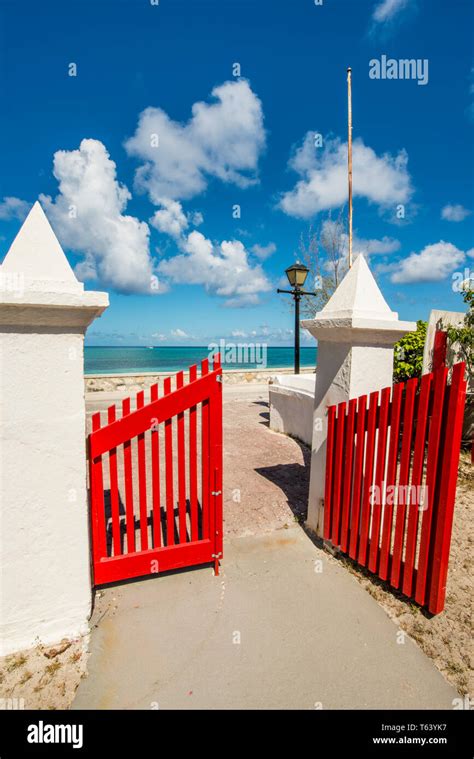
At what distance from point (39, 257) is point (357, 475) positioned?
2936mm

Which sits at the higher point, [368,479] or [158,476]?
[158,476]

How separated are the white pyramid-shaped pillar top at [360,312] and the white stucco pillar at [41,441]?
206cm

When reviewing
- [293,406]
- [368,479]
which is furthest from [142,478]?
[293,406]

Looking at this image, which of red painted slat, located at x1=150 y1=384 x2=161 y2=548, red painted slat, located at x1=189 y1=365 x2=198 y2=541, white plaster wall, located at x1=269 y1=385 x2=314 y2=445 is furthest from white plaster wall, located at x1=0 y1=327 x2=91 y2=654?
white plaster wall, located at x1=269 y1=385 x2=314 y2=445

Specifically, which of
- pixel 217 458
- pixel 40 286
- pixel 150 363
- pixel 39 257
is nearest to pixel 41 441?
pixel 40 286

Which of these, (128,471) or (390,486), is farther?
(390,486)

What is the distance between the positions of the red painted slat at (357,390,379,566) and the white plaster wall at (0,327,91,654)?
7.23 ft

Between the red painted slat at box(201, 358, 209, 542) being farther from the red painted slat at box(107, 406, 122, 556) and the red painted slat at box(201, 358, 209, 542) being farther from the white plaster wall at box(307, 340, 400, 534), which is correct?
the white plaster wall at box(307, 340, 400, 534)

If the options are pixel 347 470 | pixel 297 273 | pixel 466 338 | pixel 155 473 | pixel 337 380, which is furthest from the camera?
pixel 297 273

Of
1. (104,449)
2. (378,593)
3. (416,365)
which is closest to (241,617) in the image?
(378,593)

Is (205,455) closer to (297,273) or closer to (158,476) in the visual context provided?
(158,476)

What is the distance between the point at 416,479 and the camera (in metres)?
2.55

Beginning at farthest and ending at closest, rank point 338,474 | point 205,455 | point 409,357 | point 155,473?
point 409,357 → point 338,474 → point 205,455 → point 155,473

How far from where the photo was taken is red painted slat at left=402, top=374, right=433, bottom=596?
2.45 metres
